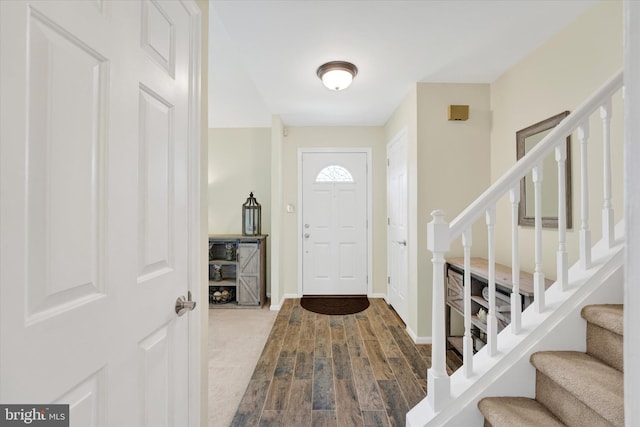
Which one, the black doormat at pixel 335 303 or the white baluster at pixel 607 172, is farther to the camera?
the black doormat at pixel 335 303

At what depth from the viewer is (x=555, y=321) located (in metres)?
1.45

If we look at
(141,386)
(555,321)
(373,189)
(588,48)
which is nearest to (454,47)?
(588,48)

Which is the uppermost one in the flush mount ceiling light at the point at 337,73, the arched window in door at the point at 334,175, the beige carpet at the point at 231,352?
the flush mount ceiling light at the point at 337,73

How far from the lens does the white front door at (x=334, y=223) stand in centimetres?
439

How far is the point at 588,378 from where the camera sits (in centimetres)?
119

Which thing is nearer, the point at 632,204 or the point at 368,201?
the point at 632,204

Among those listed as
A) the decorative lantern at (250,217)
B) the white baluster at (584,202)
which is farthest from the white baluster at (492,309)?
the decorative lantern at (250,217)

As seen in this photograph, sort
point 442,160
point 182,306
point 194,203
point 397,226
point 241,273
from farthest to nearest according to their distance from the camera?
point 241,273 → point 397,226 → point 442,160 → point 194,203 → point 182,306

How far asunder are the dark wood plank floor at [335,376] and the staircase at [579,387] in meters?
0.68

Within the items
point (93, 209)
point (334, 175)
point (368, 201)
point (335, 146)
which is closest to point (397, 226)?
point (368, 201)

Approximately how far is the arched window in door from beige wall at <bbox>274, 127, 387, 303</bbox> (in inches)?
12.4

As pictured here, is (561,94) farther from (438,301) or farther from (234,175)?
(234,175)

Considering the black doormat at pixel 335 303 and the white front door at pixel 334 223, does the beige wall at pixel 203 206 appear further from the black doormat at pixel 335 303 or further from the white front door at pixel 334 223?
the white front door at pixel 334 223

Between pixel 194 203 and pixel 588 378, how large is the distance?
169cm
